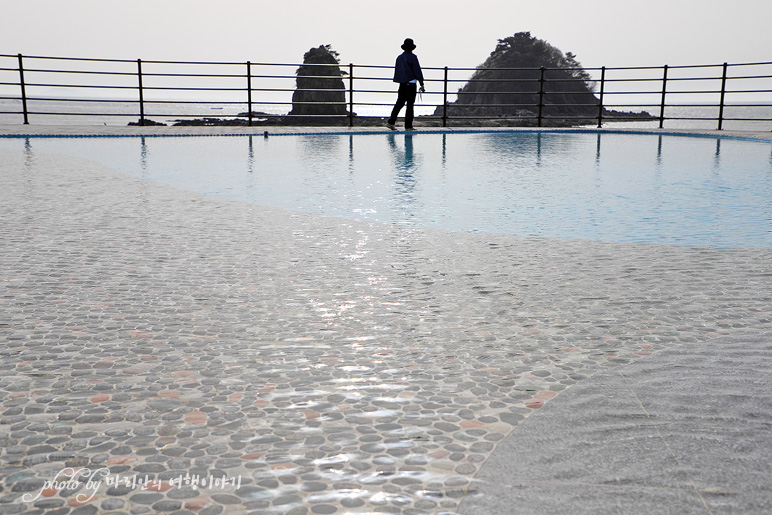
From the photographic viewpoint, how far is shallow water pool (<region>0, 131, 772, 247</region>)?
14.9ft

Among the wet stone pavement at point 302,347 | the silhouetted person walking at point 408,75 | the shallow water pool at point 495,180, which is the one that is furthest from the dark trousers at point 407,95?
the wet stone pavement at point 302,347

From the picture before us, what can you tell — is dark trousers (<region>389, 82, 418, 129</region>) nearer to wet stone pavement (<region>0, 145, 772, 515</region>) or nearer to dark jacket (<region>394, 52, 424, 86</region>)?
dark jacket (<region>394, 52, 424, 86</region>)

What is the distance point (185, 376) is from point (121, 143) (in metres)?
10.1

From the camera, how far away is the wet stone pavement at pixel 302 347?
148 centimetres

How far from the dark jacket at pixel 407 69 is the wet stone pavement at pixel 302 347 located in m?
8.47

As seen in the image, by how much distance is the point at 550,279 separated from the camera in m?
3.11

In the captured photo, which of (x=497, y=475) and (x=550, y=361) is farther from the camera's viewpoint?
(x=550, y=361)

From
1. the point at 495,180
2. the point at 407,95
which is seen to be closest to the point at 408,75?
the point at 407,95

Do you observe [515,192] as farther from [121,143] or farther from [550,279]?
[121,143]

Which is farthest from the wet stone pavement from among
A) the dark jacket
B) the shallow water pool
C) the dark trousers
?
the dark trousers

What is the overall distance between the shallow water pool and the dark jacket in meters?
1.18

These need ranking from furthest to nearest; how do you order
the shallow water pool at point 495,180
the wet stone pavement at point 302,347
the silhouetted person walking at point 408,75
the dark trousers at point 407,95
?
1. the dark trousers at point 407,95
2. the silhouetted person walking at point 408,75
3. the shallow water pool at point 495,180
4. the wet stone pavement at point 302,347

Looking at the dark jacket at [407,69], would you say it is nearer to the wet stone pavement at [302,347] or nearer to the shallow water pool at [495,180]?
the shallow water pool at [495,180]

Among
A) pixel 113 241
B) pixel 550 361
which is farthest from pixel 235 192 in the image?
pixel 550 361
